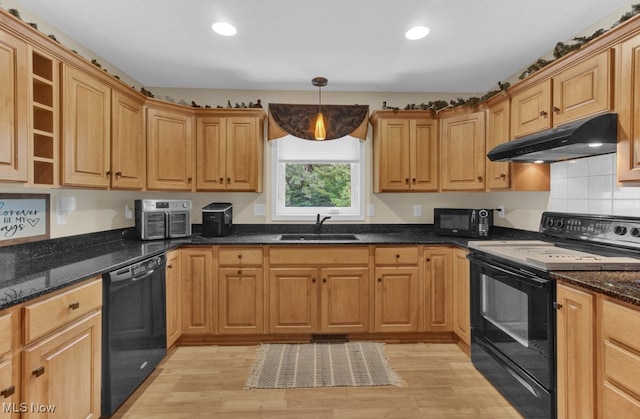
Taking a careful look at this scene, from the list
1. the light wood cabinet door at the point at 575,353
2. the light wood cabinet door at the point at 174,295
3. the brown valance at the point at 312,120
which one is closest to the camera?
the light wood cabinet door at the point at 575,353

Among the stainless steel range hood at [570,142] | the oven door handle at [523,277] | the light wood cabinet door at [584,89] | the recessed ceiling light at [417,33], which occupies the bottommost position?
the oven door handle at [523,277]

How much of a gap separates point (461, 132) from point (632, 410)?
2.31m

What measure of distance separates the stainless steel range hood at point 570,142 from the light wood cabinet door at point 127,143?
2.84 meters

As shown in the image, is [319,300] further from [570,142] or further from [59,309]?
[570,142]

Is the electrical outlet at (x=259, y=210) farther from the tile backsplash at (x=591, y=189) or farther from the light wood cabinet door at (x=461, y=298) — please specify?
the tile backsplash at (x=591, y=189)

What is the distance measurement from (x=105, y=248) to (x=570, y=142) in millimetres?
3144

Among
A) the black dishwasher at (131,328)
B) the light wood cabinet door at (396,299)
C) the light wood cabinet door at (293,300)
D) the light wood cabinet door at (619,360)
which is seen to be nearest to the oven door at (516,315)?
the light wood cabinet door at (619,360)

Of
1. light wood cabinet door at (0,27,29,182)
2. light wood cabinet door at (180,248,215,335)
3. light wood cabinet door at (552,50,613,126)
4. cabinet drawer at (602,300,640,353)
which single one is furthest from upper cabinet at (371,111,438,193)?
light wood cabinet door at (0,27,29,182)

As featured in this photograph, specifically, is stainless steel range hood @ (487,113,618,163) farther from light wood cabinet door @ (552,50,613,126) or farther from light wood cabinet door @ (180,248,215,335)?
light wood cabinet door @ (180,248,215,335)

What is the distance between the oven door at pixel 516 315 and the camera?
1653mm

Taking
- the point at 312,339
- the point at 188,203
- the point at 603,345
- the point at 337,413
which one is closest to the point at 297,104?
the point at 188,203

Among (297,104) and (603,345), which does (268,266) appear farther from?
(603,345)

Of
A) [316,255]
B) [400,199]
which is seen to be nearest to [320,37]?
[316,255]

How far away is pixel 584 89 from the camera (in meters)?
1.85
